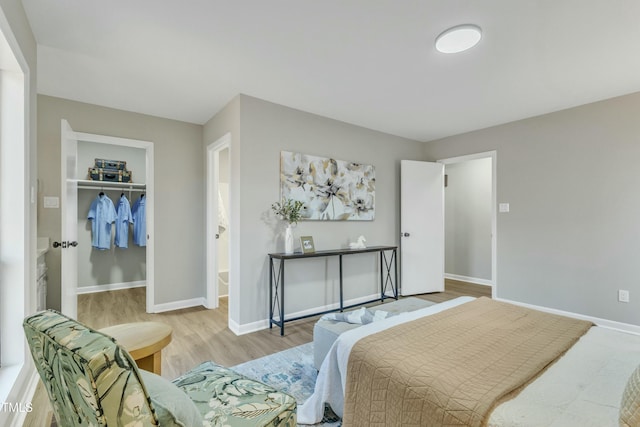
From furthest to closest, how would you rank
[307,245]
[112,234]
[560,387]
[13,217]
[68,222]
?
[112,234]
[307,245]
[68,222]
[13,217]
[560,387]

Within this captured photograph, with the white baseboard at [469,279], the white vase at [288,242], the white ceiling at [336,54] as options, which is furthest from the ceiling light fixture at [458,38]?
the white baseboard at [469,279]

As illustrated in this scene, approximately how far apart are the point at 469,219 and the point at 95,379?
5.90 m

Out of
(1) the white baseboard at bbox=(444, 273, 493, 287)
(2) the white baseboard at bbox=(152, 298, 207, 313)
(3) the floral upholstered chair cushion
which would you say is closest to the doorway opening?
(3) the floral upholstered chair cushion

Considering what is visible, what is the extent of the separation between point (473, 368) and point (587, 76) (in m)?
2.93

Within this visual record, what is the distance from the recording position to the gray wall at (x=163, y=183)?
307 centimetres

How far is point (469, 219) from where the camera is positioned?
18.2 ft

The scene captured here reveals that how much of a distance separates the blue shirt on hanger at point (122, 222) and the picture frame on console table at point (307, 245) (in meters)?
3.26

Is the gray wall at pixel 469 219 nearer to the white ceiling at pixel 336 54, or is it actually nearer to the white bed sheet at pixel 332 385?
the white ceiling at pixel 336 54

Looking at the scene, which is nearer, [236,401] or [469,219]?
[236,401]

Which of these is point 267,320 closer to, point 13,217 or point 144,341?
point 144,341

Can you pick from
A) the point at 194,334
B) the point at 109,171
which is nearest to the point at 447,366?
the point at 194,334

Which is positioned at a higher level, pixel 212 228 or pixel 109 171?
pixel 109 171

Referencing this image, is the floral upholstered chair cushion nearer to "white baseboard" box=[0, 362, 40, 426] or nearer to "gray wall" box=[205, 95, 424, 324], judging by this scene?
"white baseboard" box=[0, 362, 40, 426]

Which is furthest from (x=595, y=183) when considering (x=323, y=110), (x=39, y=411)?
(x=39, y=411)
